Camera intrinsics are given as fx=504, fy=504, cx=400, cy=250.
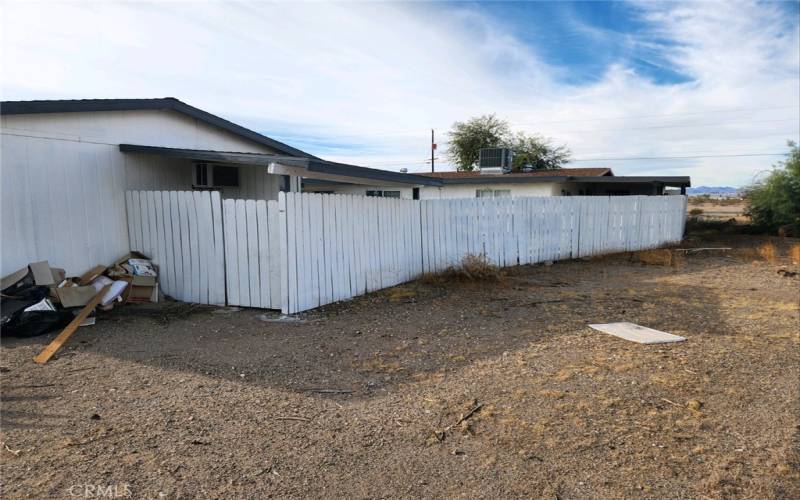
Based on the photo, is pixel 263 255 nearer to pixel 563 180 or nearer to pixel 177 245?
pixel 177 245

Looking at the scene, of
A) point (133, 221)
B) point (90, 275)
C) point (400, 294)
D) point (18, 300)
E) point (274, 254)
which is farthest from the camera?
point (400, 294)

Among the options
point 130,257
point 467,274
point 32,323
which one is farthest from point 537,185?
point 32,323

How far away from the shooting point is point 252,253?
6941 millimetres

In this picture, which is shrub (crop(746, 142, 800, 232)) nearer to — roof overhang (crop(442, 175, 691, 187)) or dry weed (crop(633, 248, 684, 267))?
roof overhang (crop(442, 175, 691, 187))

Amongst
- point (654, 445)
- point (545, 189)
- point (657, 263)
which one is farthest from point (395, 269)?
point (545, 189)

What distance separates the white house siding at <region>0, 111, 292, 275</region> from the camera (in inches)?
258

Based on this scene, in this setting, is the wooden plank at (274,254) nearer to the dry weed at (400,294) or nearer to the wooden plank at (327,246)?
the wooden plank at (327,246)

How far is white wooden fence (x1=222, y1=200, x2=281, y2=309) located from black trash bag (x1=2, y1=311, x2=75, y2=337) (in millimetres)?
2053

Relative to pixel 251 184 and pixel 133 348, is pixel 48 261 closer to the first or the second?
pixel 133 348

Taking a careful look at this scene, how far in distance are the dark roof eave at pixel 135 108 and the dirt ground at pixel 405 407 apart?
9.44ft

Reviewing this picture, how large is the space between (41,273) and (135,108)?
3102 mm

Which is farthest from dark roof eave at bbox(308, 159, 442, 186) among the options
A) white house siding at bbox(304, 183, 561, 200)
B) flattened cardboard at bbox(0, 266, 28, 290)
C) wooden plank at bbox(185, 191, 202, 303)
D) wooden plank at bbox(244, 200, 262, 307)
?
white house siding at bbox(304, 183, 561, 200)

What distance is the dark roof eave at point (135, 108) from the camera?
6.45m

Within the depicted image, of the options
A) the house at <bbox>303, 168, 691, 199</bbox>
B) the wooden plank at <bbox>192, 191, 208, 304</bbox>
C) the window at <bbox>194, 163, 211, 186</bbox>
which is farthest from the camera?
the house at <bbox>303, 168, 691, 199</bbox>
